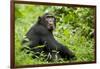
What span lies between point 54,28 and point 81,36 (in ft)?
1.14

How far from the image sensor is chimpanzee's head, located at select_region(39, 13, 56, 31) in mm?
2184

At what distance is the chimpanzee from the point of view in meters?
2.14

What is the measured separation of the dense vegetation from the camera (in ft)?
6.86

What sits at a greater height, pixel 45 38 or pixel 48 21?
pixel 48 21

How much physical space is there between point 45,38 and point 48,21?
191 millimetres

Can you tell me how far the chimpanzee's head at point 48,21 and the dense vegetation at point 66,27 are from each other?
0.14ft

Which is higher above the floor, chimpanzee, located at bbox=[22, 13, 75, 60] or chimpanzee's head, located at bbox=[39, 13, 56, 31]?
chimpanzee's head, located at bbox=[39, 13, 56, 31]

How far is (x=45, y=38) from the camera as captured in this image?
85.9 inches

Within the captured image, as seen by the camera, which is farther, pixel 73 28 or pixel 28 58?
pixel 73 28

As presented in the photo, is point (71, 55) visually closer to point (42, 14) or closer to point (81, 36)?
point (81, 36)

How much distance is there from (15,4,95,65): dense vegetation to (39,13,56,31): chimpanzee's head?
0.04m

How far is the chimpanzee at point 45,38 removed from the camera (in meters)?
2.14

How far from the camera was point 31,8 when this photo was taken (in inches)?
83.7
